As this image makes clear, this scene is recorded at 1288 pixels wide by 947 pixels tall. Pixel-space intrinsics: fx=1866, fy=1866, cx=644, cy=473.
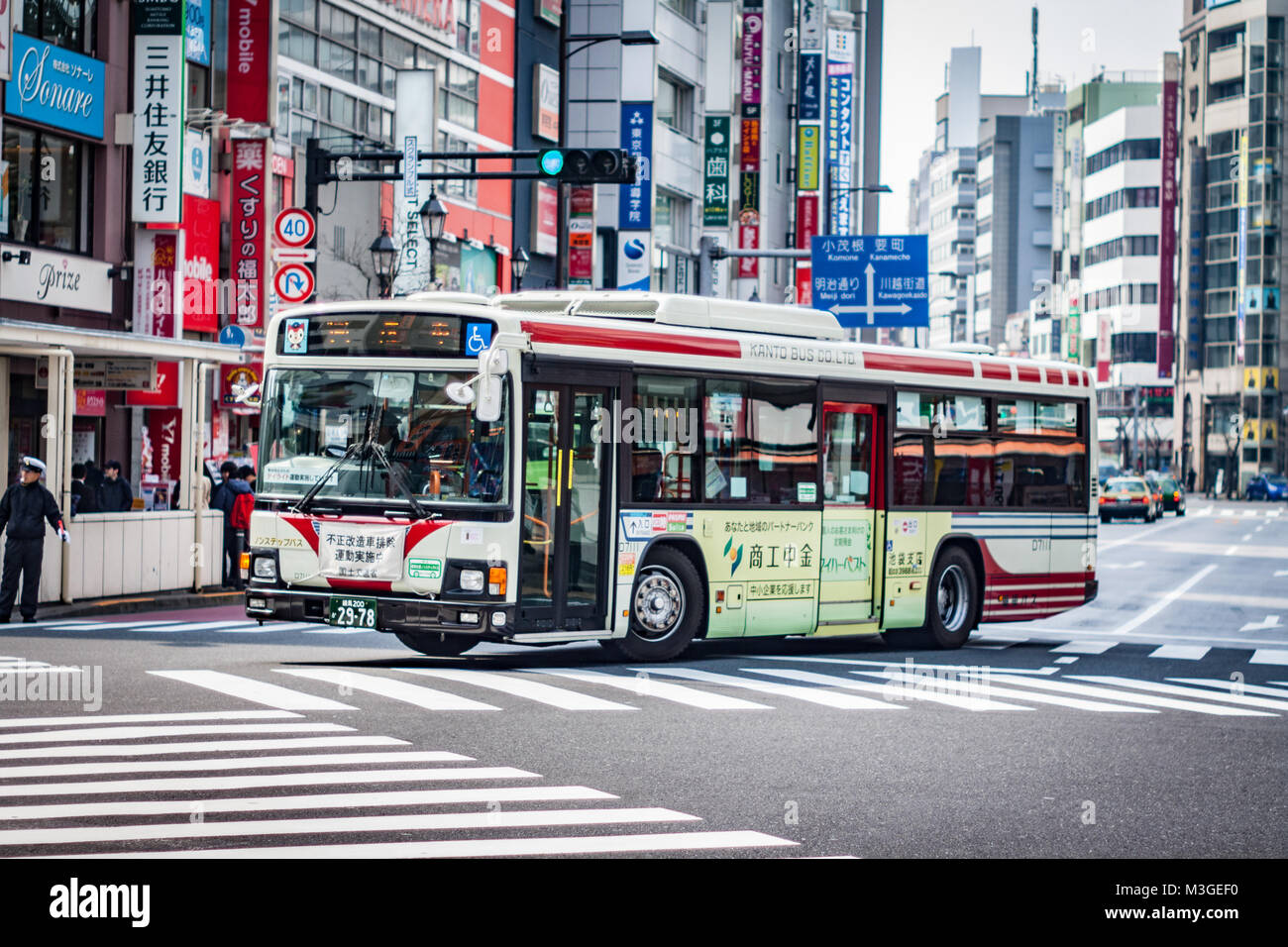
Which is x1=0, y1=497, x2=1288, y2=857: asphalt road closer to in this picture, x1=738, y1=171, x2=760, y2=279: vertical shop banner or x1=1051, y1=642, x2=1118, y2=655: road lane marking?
x1=1051, y1=642, x2=1118, y2=655: road lane marking

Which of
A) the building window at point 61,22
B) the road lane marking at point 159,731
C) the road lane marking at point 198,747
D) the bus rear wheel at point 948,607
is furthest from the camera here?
the building window at point 61,22

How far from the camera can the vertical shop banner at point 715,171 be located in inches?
2496

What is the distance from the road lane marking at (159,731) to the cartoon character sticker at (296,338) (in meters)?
4.84

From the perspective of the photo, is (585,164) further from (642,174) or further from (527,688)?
(642,174)

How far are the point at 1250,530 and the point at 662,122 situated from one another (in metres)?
23.2

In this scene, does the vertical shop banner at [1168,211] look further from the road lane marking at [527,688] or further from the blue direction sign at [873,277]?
the road lane marking at [527,688]

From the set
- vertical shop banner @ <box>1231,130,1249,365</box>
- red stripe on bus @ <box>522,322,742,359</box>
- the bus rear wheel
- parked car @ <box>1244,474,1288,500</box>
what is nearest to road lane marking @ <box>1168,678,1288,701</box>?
the bus rear wheel

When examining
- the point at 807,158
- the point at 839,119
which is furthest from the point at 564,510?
the point at 839,119

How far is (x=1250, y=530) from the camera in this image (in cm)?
6081

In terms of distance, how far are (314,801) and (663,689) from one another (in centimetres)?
574

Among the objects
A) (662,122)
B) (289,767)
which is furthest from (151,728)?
(662,122)

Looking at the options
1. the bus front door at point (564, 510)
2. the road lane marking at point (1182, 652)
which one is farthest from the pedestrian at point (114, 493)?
the road lane marking at point (1182, 652)

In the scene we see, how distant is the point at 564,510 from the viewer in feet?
53.2
